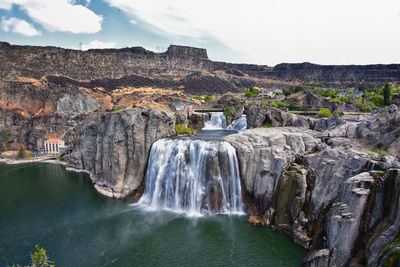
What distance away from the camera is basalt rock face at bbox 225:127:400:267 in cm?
1533

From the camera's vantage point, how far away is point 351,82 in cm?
13288

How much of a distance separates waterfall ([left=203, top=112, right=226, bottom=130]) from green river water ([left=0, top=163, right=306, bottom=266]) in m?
28.0

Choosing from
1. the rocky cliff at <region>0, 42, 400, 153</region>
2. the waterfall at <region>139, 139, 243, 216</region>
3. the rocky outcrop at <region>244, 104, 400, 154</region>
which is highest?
the rocky cliff at <region>0, 42, 400, 153</region>

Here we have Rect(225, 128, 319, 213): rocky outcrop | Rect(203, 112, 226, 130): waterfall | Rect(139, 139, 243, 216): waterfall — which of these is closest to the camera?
Rect(225, 128, 319, 213): rocky outcrop

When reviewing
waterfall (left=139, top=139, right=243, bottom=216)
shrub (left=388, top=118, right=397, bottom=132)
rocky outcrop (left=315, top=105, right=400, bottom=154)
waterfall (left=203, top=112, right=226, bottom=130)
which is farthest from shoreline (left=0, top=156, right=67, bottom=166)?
shrub (left=388, top=118, right=397, bottom=132)

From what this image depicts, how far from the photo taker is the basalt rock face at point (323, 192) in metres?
15.3

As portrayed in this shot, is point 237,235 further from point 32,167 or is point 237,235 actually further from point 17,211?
point 32,167

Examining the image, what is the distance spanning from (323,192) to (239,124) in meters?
31.6

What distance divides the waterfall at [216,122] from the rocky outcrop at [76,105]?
4711 cm

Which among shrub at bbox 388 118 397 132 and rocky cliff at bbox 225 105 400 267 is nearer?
rocky cliff at bbox 225 105 400 267

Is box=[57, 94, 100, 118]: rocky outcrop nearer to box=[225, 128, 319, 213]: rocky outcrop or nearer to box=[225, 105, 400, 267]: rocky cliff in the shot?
box=[225, 105, 400, 267]: rocky cliff

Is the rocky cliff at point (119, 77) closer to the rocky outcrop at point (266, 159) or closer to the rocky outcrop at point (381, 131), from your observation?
the rocky outcrop at point (266, 159)

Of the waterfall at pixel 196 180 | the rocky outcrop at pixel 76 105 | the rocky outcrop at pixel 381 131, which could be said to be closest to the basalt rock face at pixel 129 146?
the waterfall at pixel 196 180

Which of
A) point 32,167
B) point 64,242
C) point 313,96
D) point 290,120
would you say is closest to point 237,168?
point 64,242
